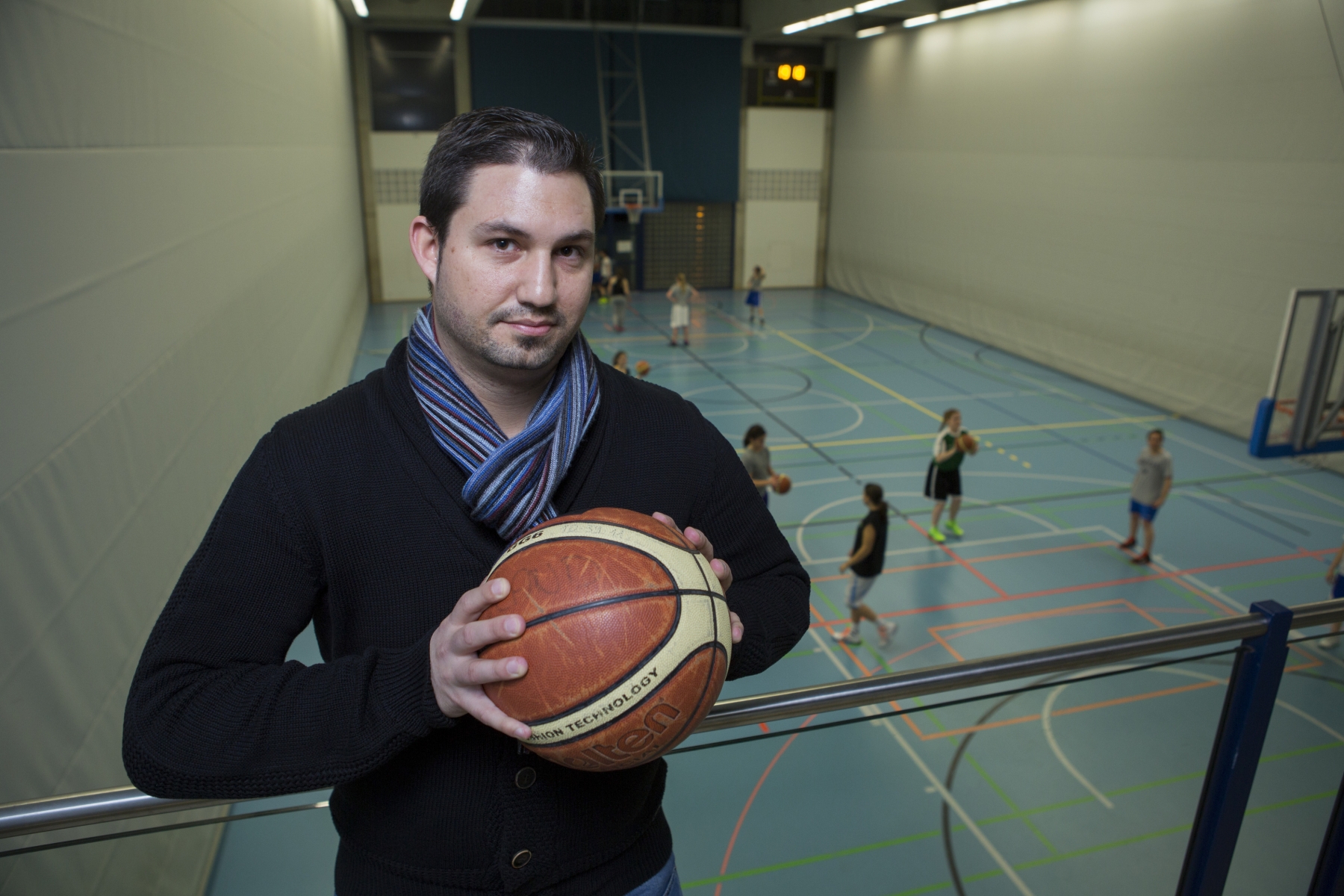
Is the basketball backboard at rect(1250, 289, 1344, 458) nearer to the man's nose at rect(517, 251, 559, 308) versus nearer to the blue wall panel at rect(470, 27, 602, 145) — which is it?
the man's nose at rect(517, 251, 559, 308)

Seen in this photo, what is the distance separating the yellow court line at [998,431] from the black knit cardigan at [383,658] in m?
9.76

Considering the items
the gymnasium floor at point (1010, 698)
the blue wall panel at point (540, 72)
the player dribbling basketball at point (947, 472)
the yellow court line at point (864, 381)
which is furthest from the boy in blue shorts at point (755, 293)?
the player dribbling basketball at point (947, 472)

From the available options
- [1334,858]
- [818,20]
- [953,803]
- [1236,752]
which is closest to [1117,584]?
[953,803]

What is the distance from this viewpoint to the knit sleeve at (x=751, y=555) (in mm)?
1808

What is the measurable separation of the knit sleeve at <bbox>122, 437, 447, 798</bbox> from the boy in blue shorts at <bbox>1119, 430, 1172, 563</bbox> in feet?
27.4

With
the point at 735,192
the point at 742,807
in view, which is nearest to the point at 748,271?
the point at 735,192

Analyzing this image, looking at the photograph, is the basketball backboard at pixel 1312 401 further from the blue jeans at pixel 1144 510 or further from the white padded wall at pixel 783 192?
the white padded wall at pixel 783 192

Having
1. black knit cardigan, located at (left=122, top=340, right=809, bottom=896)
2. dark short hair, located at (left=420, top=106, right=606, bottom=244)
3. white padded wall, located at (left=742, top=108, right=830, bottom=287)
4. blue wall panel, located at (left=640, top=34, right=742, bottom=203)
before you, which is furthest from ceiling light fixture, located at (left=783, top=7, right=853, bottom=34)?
black knit cardigan, located at (left=122, top=340, right=809, bottom=896)

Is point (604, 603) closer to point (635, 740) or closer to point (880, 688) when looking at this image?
point (635, 740)

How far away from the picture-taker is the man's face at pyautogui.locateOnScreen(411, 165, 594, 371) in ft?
5.26

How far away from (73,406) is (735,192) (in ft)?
73.6

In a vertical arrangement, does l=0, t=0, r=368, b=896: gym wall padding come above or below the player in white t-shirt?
above

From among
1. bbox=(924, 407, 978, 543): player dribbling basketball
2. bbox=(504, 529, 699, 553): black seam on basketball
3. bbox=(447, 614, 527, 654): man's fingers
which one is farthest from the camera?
bbox=(924, 407, 978, 543): player dribbling basketball

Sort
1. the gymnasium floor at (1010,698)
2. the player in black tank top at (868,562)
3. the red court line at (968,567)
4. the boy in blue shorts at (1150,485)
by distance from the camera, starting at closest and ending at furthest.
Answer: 1. the gymnasium floor at (1010,698)
2. the player in black tank top at (868,562)
3. the red court line at (968,567)
4. the boy in blue shorts at (1150,485)
